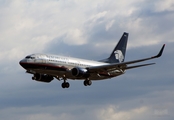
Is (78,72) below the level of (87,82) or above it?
above

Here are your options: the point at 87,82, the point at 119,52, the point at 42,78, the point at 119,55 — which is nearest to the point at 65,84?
the point at 42,78

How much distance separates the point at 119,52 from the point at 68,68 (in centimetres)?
2794

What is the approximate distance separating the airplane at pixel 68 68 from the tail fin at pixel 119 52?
28.5ft

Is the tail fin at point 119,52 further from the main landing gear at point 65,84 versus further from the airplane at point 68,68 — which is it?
the main landing gear at point 65,84

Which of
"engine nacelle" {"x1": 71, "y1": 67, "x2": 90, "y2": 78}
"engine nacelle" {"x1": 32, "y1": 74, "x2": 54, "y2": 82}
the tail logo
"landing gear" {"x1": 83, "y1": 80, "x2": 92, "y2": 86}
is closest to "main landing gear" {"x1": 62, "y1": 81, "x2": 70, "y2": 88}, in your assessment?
"engine nacelle" {"x1": 32, "y1": 74, "x2": 54, "y2": 82}

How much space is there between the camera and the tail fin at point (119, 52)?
126 metres

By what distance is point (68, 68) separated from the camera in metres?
104

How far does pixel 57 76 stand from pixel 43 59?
23.5 ft

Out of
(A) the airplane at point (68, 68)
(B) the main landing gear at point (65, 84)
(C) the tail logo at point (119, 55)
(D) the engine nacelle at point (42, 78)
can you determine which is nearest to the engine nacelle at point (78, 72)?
(A) the airplane at point (68, 68)

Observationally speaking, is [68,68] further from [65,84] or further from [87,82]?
[65,84]

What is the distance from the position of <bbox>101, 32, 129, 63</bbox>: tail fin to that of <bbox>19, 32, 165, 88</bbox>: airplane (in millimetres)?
8694

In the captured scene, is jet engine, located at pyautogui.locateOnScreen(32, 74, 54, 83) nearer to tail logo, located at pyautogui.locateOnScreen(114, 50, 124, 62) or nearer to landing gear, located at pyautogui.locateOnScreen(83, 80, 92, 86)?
landing gear, located at pyautogui.locateOnScreen(83, 80, 92, 86)

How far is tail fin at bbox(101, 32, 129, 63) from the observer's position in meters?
126

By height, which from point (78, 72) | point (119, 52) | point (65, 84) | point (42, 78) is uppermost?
point (119, 52)
